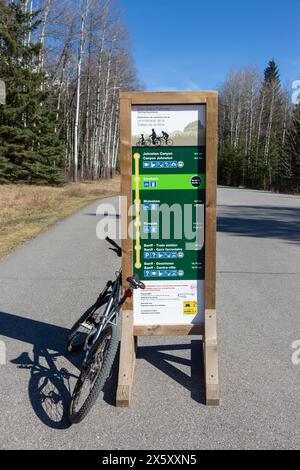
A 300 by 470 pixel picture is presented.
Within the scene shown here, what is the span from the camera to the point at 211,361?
13.3 feet

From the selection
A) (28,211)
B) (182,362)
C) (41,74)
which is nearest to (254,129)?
(41,74)

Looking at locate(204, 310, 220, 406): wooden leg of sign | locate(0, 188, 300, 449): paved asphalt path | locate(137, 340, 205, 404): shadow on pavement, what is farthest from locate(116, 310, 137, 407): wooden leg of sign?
locate(204, 310, 220, 406): wooden leg of sign

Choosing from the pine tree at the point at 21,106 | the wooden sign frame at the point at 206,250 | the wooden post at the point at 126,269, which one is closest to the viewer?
the wooden post at the point at 126,269

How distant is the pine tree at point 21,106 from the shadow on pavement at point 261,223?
52.6 ft

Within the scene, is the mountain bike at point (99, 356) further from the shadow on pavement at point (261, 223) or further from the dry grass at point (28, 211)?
the shadow on pavement at point (261, 223)

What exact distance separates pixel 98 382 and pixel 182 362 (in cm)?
133

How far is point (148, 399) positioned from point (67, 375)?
0.81 m

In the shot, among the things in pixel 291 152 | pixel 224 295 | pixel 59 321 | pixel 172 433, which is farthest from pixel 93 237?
pixel 291 152

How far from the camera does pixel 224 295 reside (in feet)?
23.3

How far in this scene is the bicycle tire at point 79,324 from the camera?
4.44 metres

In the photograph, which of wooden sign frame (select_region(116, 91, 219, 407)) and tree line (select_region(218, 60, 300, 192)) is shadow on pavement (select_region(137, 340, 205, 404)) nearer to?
wooden sign frame (select_region(116, 91, 219, 407))

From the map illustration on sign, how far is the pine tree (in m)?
27.2

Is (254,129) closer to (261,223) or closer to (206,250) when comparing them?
(261,223)

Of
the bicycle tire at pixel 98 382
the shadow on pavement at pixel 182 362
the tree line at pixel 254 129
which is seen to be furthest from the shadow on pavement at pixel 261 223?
the tree line at pixel 254 129
